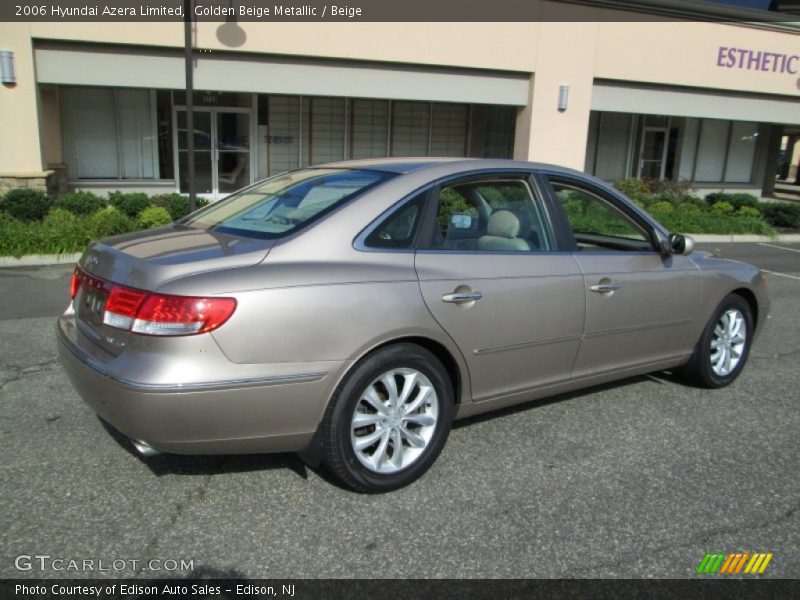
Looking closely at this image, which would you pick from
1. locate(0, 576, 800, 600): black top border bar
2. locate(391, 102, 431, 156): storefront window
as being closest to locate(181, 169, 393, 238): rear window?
locate(0, 576, 800, 600): black top border bar

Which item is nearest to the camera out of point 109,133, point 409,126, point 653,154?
point 109,133

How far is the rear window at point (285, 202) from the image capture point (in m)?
3.52

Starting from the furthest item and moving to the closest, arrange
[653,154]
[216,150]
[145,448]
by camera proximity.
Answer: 1. [653,154]
2. [216,150]
3. [145,448]

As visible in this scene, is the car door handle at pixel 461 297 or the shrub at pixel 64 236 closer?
the car door handle at pixel 461 297

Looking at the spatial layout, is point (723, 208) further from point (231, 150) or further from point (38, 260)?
point (38, 260)

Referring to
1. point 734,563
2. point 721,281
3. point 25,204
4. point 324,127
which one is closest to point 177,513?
point 734,563

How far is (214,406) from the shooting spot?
2926 mm

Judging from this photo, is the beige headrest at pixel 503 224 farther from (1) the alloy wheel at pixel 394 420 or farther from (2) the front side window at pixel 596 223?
(1) the alloy wheel at pixel 394 420

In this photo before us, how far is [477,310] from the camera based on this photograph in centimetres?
360

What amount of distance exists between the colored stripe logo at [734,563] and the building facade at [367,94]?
40.2 ft

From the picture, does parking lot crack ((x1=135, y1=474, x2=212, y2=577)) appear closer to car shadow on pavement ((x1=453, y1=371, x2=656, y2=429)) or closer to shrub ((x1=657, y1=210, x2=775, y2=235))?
car shadow on pavement ((x1=453, y1=371, x2=656, y2=429))

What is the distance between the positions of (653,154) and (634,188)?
363cm

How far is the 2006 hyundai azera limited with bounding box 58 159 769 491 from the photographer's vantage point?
2949mm

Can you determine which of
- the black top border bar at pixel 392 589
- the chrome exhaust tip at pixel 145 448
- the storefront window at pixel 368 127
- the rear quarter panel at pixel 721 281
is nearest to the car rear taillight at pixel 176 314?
the chrome exhaust tip at pixel 145 448
